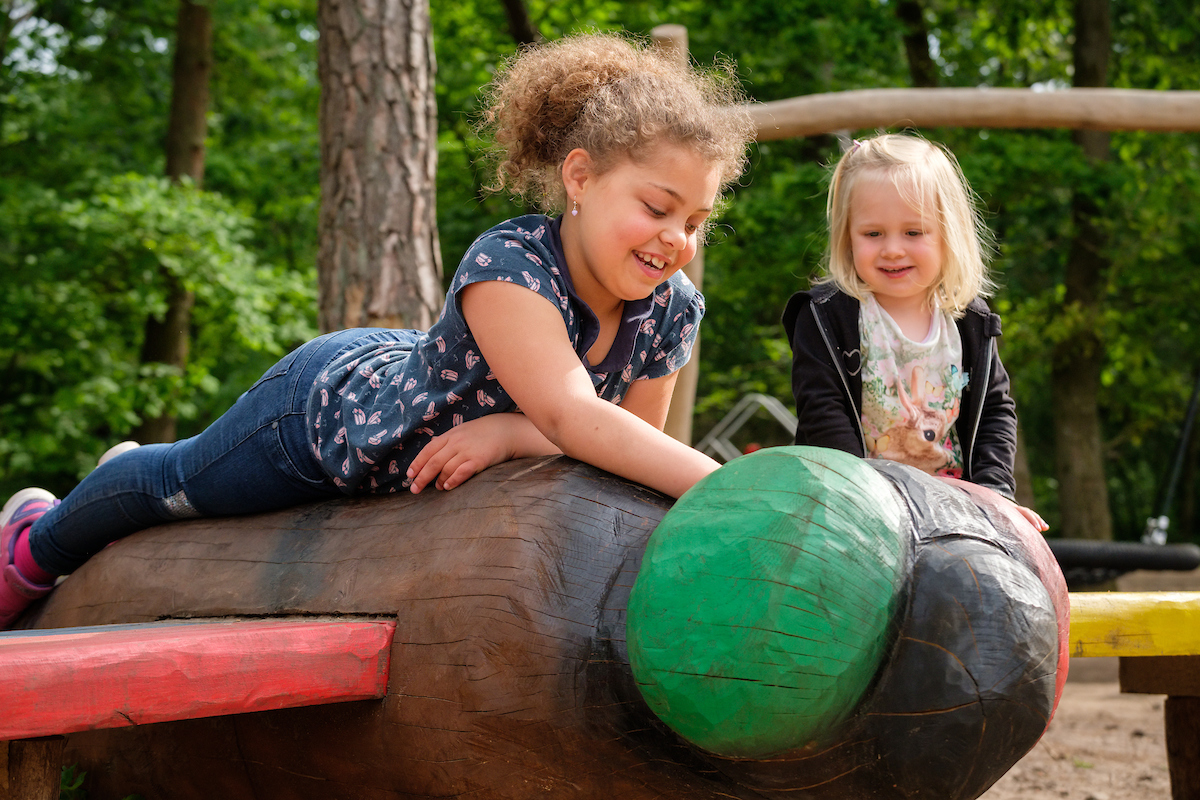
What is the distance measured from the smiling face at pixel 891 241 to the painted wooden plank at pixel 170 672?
5.49 ft

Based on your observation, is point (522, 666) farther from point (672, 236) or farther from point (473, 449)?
point (672, 236)

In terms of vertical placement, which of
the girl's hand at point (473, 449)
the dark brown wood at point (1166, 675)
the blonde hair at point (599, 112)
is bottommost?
Answer: the dark brown wood at point (1166, 675)

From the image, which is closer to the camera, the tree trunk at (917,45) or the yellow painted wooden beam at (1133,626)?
the yellow painted wooden beam at (1133,626)

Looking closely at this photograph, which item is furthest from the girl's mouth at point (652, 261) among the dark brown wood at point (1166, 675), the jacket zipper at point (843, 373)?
the dark brown wood at point (1166, 675)

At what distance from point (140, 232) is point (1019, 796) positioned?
8385 mm

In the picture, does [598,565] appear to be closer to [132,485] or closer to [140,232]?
[132,485]

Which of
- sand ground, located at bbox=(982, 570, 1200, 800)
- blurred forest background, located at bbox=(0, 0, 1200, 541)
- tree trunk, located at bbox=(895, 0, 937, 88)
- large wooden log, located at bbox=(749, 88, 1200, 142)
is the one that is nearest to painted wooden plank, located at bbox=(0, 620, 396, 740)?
sand ground, located at bbox=(982, 570, 1200, 800)

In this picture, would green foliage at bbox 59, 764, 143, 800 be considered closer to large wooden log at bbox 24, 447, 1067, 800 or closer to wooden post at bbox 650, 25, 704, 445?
large wooden log at bbox 24, 447, 1067, 800

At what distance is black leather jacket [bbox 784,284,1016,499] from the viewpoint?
261cm

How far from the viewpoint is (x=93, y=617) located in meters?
2.21

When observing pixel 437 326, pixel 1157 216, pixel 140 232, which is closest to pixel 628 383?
pixel 437 326

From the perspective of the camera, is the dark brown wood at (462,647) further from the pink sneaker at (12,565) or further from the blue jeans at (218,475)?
the pink sneaker at (12,565)

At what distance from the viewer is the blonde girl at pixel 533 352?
1818 mm

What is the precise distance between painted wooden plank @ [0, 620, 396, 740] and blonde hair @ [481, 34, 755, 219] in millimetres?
999
